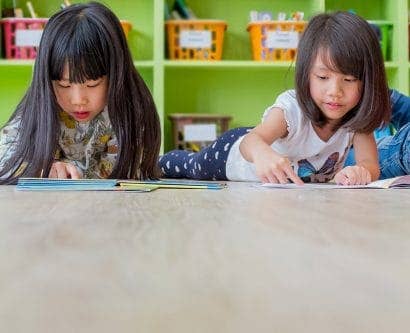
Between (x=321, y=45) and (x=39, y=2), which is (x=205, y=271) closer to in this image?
(x=321, y=45)

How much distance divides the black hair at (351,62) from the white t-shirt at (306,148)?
37 millimetres

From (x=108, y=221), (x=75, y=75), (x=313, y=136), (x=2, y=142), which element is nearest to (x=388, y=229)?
(x=108, y=221)

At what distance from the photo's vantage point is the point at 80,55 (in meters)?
1.16

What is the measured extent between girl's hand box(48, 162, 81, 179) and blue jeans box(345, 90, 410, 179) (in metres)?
0.80

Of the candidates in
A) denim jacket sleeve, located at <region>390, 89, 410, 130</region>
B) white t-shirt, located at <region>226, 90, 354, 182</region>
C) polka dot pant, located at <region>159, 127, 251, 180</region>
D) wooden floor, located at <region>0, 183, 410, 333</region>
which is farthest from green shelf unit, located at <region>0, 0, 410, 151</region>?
wooden floor, located at <region>0, 183, 410, 333</region>

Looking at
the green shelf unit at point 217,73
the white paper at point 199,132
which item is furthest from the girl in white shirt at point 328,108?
the green shelf unit at point 217,73

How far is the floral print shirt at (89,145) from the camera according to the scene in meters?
1.33

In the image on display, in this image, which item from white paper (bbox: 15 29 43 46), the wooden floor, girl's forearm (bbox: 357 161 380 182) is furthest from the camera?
white paper (bbox: 15 29 43 46)

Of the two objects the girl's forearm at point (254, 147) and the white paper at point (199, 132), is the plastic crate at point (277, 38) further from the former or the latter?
the girl's forearm at point (254, 147)

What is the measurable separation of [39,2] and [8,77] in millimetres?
336

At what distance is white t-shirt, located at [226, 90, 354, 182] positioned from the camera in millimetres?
1495

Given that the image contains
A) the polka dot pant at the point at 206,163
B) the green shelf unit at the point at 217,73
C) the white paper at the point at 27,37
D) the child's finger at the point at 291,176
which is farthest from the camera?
the green shelf unit at the point at 217,73

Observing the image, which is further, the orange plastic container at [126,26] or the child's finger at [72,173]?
the orange plastic container at [126,26]

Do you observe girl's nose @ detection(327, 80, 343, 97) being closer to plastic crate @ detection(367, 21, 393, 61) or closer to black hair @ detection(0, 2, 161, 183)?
black hair @ detection(0, 2, 161, 183)
